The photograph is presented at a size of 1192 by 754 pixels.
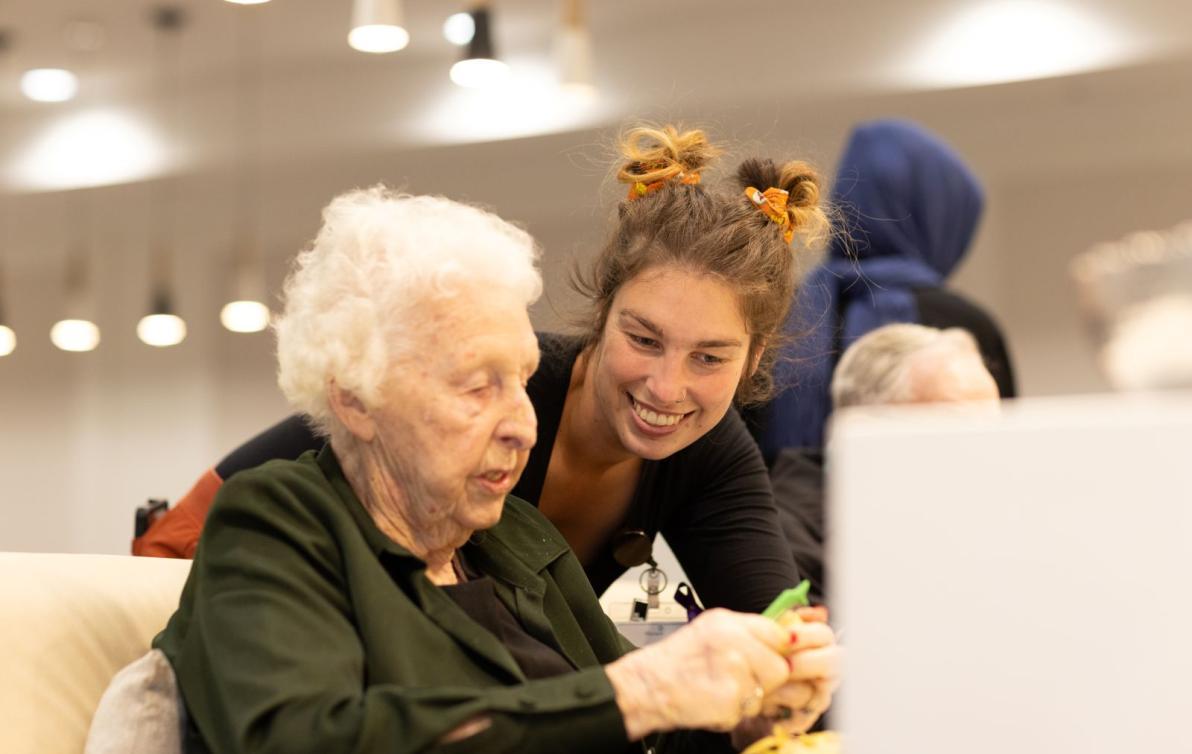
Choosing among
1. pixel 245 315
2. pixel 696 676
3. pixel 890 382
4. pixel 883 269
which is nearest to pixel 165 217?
pixel 245 315

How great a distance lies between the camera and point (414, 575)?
1.38 meters

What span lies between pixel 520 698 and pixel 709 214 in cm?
98

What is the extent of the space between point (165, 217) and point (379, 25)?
4.41 m

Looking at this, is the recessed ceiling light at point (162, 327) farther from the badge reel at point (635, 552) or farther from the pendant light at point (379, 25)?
the badge reel at point (635, 552)

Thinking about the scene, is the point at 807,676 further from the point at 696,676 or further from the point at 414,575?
the point at 414,575

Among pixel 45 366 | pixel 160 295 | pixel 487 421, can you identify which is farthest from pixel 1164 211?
pixel 45 366

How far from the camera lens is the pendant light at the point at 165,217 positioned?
23.2 ft

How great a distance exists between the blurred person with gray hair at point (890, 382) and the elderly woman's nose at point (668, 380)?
2.93ft

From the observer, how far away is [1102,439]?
89 centimetres

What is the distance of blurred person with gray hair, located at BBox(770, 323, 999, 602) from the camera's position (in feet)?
8.86

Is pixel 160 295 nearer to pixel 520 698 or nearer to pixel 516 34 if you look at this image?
→ pixel 516 34

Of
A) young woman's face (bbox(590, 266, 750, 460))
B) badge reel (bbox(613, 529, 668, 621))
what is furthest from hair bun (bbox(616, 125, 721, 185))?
badge reel (bbox(613, 529, 668, 621))

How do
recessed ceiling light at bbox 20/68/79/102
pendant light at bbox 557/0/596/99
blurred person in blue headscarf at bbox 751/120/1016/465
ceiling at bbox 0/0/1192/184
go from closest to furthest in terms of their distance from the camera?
blurred person in blue headscarf at bbox 751/120/1016/465 < pendant light at bbox 557/0/596/99 < ceiling at bbox 0/0/1192/184 < recessed ceiling light at bbox 20/68/79/102

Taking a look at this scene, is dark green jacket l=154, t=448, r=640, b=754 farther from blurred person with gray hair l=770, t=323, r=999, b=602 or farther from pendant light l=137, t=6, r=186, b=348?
pendant light l=137, t=6, r=186, b=348
